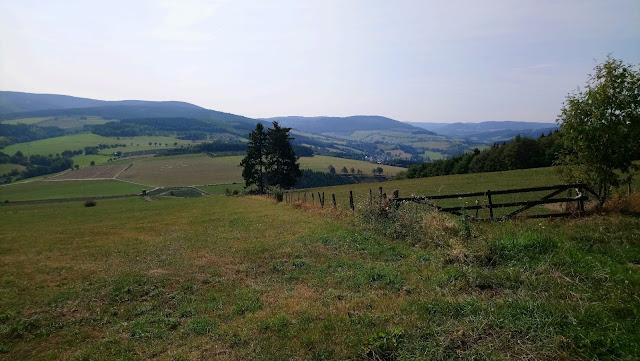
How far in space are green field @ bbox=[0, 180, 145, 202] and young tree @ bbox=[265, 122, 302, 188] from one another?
51.1 metres

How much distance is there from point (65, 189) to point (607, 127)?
11930 cm

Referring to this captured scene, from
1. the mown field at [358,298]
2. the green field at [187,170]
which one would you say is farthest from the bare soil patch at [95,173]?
the mown field at [358,298]

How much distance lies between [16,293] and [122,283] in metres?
3.68

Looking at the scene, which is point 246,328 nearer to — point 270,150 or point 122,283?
point 122,283

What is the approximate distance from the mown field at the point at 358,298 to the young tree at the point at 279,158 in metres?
45.0

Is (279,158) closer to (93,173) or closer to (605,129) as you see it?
(605,129)

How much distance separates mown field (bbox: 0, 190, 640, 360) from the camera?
5344 millimetres

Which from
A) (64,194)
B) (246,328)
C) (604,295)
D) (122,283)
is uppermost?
(604,295)

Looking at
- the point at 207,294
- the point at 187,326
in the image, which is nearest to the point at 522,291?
the point at 187,326

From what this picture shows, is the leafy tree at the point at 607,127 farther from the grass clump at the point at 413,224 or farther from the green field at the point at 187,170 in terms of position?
the green field at the point at 187,170

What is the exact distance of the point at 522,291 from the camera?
6680 mm

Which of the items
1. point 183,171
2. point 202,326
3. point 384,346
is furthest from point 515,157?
point 183,171

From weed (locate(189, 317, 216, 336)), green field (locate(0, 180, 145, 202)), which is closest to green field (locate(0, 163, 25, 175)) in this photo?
green field (locate(0, 180, 145, 202))

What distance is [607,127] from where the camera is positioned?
14539mm
